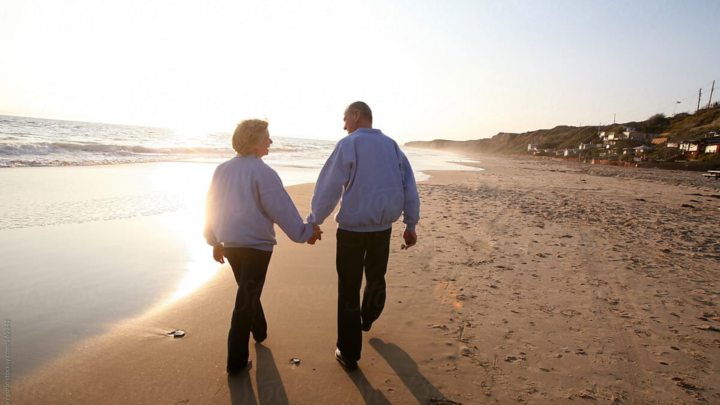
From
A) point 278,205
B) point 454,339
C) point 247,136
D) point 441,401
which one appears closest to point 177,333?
point 278,205

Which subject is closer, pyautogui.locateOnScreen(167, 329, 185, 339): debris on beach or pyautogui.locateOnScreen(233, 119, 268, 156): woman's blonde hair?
pyautogui.locateOnScreen(233, 119, 268, 156): woman's blonde hair

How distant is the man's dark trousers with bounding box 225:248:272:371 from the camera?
2447 millimetres

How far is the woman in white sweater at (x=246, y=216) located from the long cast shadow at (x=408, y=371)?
1.01m

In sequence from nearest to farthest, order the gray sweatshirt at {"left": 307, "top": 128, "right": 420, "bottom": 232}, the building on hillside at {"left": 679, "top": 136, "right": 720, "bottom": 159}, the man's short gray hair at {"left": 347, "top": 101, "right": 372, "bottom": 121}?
the gray sweatshirt at {"left": 307, "top": 128, "right": 420, "bottom": 232} < the man's short gray hair at {"left": 347, "top": 101, "right": 372, "bottom": 121} < the building on hillside at {"left": 679, "top": 136, "right": 720, "bottom": 159}

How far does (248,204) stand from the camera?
93.8 inches

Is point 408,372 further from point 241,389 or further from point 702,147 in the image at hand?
point 702,147

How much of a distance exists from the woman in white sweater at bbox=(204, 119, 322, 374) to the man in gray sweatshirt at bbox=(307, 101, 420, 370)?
0.93 feet

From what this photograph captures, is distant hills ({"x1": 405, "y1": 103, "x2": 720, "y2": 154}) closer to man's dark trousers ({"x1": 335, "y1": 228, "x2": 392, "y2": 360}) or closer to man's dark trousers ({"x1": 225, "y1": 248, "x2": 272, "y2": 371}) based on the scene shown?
man's dark trousers ({"x1": 335, "y1": 228, "x2": 392, "y2": 360})

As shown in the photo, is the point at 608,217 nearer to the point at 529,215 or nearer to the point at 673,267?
the point at 529,215

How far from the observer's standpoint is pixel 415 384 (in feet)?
8.07

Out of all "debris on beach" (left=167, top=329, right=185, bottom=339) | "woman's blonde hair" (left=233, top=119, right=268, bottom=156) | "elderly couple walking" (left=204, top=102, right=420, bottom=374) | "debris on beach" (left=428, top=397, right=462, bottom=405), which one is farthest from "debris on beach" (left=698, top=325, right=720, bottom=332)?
"debris on beach" (left=167, top=329, right=185, bottom=339)

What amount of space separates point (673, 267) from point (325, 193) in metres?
4.85

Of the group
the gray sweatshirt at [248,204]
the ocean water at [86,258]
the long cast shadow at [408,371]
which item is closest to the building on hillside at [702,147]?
the long cast shadow at [408,371]

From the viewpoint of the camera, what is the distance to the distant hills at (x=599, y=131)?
199 feet
